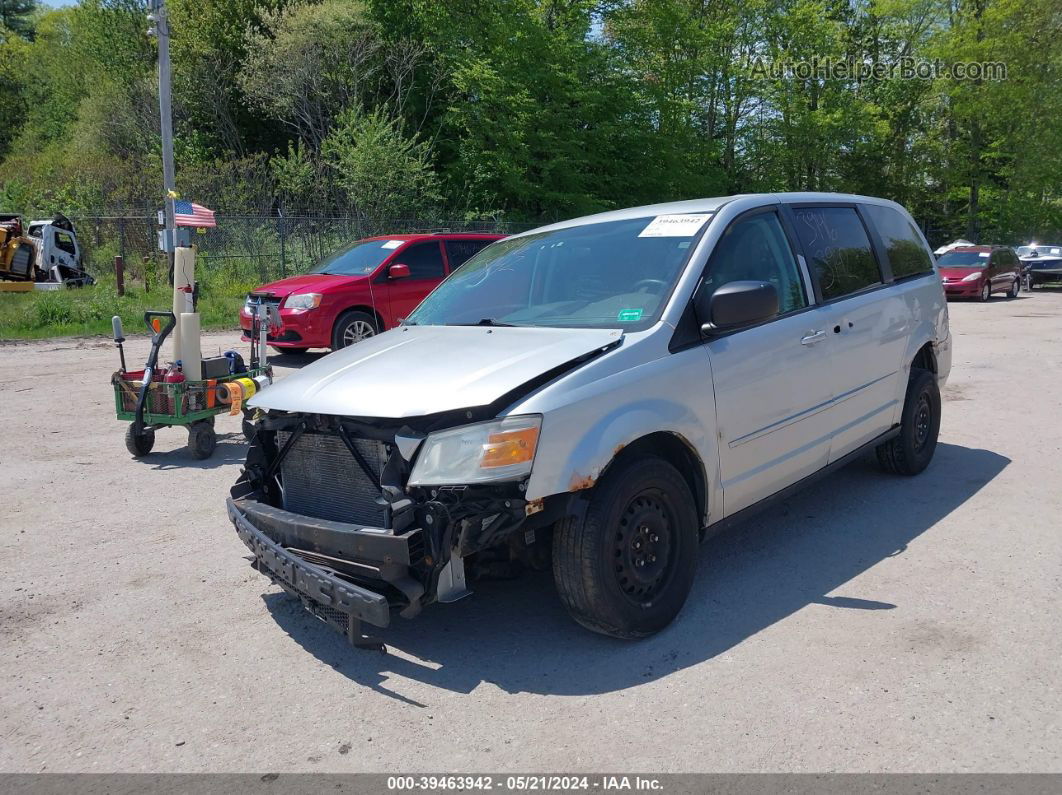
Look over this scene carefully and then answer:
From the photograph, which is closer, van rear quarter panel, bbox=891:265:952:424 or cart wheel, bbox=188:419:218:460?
van rear quarter panel, bbox=891:265:952:424

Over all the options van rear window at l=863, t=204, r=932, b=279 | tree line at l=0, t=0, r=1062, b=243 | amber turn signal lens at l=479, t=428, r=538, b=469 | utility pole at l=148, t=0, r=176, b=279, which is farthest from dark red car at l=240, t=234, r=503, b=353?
tree line at l=0, t=0, r=1062, b=243

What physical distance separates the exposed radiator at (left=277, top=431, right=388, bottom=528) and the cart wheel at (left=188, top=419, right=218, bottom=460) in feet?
11.9

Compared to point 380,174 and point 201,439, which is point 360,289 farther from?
point 380,174

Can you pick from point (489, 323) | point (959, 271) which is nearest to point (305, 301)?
point (489, 323)

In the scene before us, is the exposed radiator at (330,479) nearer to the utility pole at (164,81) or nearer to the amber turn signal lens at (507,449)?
the amber turn signal lens at (507,449)

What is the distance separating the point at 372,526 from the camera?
359 centimetres

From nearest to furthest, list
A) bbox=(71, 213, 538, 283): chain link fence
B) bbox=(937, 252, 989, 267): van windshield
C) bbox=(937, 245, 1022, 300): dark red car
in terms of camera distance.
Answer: bbox=(71, 213, 538, 283): chain link fence < bbox=(937, 245, 1022, 300): dark red car < bbox=(937, 252, 989, 267): van windshield

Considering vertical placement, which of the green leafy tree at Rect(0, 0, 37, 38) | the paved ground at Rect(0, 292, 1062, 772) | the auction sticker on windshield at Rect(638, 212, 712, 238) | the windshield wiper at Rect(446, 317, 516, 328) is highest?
the green leafy tree at Rect(0, 0, 37, 38)

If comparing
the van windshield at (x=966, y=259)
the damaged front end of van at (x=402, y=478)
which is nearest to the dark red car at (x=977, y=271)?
the van windshield at (x=966, y=259)

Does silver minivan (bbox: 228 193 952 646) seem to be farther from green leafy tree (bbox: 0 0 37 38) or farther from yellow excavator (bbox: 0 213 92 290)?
green leafy tree (bbox: 0 0 37 38)

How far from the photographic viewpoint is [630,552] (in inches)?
145

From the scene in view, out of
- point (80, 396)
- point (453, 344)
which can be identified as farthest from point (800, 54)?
point (453, 344)

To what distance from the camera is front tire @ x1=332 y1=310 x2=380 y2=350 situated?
40.1ft

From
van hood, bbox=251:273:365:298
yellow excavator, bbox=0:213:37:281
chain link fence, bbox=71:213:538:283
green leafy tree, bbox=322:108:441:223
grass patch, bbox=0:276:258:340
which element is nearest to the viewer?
van hood, bbox=251:273:365:298
